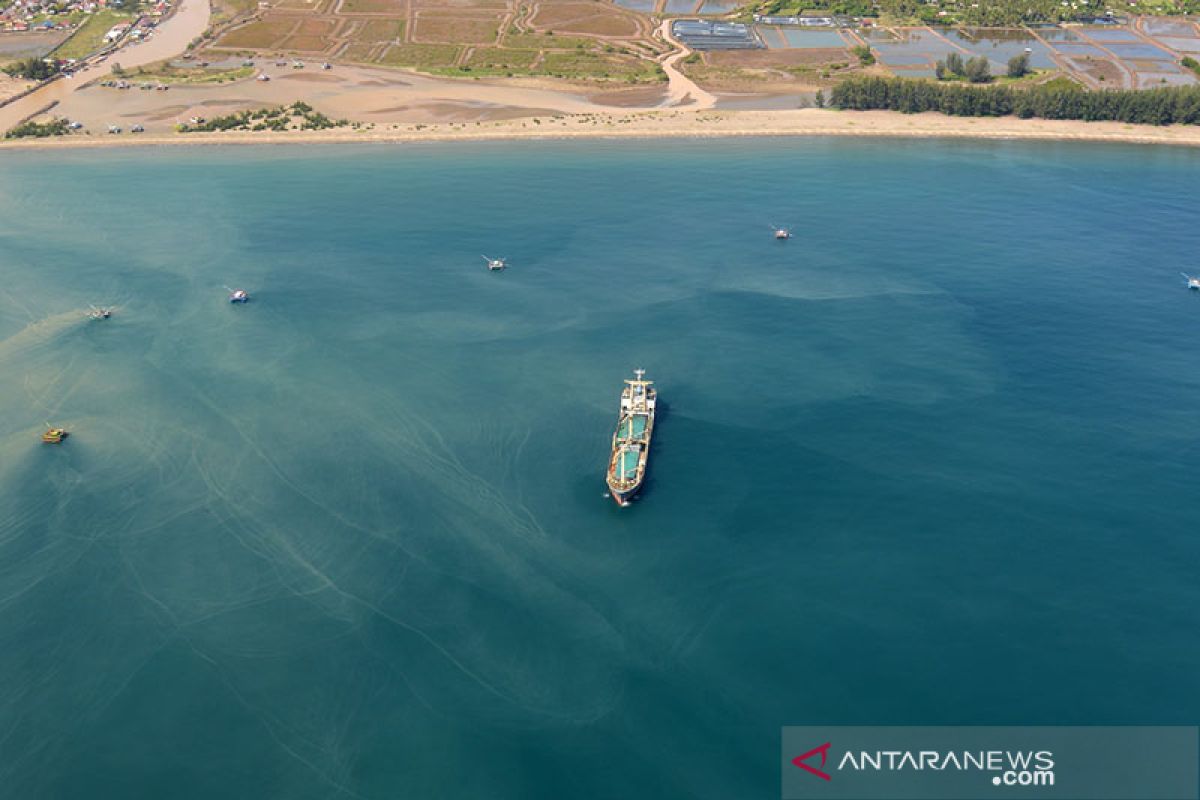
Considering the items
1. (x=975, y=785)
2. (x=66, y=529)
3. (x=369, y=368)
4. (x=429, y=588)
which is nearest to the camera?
(x=975, y=785)

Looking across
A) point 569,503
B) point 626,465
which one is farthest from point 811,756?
point 626,465

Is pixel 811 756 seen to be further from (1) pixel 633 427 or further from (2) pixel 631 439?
(1) pixel 633 427

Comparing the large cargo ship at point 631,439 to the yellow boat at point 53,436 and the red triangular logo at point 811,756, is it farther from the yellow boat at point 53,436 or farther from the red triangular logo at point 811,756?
the yellow boat at point 53,436

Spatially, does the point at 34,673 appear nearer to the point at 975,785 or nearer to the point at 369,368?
the point at 369,368

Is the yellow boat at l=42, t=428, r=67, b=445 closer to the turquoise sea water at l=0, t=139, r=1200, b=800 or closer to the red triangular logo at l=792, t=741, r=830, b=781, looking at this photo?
the turquoise sea water at l=0, t=139, r=1200, b=800

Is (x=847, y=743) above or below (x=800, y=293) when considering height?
below

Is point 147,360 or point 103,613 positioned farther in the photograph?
point 147,360

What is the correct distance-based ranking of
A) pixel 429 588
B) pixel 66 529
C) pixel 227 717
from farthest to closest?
1. pixel 66 529
2. pixel 429 588
3. pixel 227 717

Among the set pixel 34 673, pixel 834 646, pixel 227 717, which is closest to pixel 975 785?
pixel 834 646
